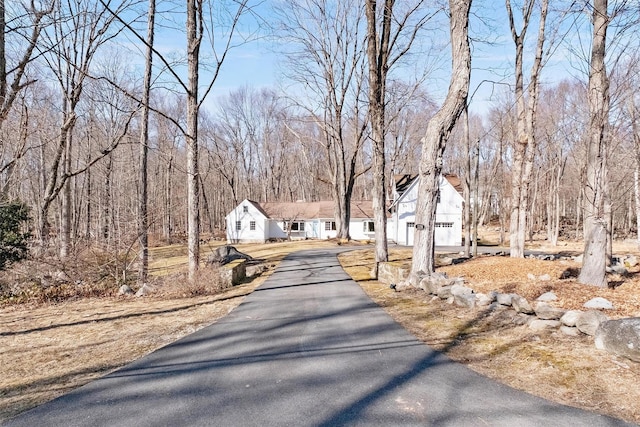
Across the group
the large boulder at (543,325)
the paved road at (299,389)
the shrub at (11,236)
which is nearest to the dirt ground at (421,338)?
the large boulder at (543,325)

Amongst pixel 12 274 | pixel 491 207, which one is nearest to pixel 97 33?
pixel 12 274

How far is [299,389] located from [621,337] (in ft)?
12.0

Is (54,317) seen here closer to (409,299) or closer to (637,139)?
(409,299)

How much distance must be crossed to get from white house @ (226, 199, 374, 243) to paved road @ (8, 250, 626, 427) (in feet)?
102

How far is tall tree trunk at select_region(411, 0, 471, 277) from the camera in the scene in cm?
909

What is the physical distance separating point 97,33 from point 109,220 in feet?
21.6

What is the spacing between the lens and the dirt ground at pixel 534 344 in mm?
3631

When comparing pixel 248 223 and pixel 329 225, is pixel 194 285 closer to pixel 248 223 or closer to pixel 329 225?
pixel 248 223

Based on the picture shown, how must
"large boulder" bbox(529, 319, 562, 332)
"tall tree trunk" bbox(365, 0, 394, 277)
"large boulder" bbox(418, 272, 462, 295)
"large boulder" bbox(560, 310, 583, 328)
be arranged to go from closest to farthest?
"large boulder" bbox(560, 310, 583, 328) < "large boulder" bbox(529, 319, 562, 332) < "large boulder" bbox(418, 272, 462, 295) < "tall tree trunk" bbox(365, 0, 394, 277)

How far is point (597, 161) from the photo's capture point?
8.00 metres

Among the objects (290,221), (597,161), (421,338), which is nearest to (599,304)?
(421,338)

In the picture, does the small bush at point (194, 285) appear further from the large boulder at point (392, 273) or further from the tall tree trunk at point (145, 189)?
the large boulder at point (392, 273)

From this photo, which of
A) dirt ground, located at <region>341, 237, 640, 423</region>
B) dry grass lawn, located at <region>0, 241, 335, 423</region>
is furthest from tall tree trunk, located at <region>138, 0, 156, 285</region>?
dirt ground, located at <region>341, 237, 640, 423</region>

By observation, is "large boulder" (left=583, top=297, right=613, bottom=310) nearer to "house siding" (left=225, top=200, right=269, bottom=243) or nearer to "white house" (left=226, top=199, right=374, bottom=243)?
"white house" (left=226, top=199, right=374, bottom=243)
